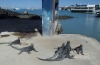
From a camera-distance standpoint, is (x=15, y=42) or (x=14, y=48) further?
(x=15, y=42)

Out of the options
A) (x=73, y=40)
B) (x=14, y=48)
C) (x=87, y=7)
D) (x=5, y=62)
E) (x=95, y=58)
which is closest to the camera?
(x=5, y=62)

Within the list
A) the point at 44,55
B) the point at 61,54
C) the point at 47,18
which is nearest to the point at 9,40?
the point at 47,18

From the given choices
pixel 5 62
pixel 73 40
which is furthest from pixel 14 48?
pixel 73 40

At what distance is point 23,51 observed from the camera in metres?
14.6

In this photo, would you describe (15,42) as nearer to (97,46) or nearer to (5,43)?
(5,43)

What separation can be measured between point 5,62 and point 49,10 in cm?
847

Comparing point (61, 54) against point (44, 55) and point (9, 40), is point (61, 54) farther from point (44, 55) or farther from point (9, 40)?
point (9, 40)

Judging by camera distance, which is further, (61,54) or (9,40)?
(9,40)

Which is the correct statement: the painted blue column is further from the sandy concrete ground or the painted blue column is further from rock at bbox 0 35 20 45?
rock at bbox 0 35 20 45

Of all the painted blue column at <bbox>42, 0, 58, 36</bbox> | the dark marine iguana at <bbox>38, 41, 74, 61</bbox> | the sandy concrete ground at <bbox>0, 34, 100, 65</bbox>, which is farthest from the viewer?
the painted blue column at <bbox>42, 0, 58, 36</bbox>

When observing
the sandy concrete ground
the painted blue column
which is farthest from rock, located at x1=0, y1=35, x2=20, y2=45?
the painted blue column

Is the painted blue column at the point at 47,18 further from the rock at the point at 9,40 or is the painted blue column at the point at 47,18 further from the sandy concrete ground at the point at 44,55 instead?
the rock at the point at 9,40

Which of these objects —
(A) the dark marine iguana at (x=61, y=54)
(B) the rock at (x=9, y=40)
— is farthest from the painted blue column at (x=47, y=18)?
(A) the dark marine iguana at (x=61, y=54)

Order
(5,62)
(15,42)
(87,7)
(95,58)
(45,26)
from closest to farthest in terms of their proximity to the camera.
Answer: (5,62) → (95,58) → (15,42) → (45,26) → (87,7)
